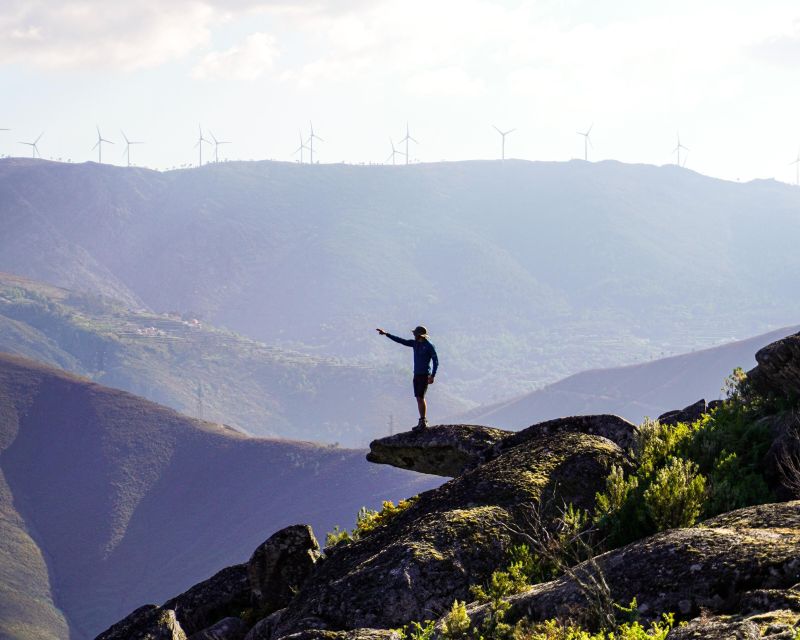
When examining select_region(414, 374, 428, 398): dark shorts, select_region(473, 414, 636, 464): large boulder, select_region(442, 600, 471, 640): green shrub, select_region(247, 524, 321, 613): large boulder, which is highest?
select_region(414, 374, 428, 398): dark shorts

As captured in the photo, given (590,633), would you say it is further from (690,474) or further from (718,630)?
(690,474)

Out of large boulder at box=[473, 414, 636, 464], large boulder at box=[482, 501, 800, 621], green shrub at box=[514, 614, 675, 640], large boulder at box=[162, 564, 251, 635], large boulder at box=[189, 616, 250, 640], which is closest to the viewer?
green shrub at box=[514, 614, 675, 640]

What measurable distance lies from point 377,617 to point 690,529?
145 inches

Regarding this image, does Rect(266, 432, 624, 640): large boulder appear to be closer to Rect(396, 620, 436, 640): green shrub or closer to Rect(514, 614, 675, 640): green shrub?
Rect(396, 620, 436, 640): green shrub

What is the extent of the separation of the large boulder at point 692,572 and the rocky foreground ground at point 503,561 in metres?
0.02

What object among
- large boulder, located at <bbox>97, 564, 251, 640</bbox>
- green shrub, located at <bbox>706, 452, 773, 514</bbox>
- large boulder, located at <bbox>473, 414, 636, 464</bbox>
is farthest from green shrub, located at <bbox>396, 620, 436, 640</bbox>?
large boulder, located at <bbox>97, 564, 251, 640</bbox>

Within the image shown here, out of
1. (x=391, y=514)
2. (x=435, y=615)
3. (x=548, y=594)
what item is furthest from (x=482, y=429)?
(x=548, y=594)

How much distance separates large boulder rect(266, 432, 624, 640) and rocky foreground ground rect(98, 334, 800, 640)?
0.06ft

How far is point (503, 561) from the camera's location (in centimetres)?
1412

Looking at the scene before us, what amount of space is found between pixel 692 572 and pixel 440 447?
39.9ft

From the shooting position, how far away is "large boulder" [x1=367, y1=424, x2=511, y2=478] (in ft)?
72.8

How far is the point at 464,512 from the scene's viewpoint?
48.3 ft

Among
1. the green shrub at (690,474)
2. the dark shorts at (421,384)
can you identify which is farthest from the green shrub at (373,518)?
the dark shorts at (421,384)

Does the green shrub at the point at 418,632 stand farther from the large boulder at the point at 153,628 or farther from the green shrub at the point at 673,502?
the large boulder at the point at 153,628
